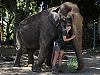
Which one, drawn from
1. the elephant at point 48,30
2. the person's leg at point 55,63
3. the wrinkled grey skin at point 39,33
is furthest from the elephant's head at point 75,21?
the person's leg at point 55,63

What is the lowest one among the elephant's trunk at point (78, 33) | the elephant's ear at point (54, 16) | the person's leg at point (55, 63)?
the person's leg at point (55, 63)

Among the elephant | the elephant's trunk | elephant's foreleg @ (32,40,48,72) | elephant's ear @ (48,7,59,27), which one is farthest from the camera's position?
elephant's foreleg @ (32,40,48,72)

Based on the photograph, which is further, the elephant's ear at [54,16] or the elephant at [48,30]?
the elephant's ear at [54,16]

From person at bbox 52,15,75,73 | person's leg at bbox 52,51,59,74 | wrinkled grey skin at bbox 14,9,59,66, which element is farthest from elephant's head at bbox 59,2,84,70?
person's leg at bbox 52,51,59,74

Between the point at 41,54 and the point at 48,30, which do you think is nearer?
the point at 48,30

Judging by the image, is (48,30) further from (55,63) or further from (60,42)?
(55,63)

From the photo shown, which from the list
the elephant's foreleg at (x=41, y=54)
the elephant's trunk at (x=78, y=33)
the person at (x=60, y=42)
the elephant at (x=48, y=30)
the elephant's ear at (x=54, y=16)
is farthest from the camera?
the elephant's foreleg at (x=41, y=54)

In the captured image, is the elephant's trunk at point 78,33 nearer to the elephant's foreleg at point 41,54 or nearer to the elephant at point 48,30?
the elephant at point 48,30

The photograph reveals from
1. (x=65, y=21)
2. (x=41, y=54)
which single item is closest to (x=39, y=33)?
(x=41, y=54)

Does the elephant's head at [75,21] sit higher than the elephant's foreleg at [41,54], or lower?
higher

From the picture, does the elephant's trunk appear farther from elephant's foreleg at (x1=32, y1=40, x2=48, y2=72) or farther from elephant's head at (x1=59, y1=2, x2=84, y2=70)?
elephant's foreleg at (x1=32, y1=40, x2=48, y2=72)

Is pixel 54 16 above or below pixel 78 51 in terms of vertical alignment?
above

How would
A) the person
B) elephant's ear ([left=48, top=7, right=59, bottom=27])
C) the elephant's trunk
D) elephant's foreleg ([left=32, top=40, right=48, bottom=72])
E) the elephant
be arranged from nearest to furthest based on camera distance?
1. the person
2. the elephant's trunk
3. the elephant
4. elephant's ear ([left=48, top=7, right=59, bottom=27])
5. elephant's foreleg ([left=32, top=40, right=48, bottom=72])

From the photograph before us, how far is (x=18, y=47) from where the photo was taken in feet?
42.0
